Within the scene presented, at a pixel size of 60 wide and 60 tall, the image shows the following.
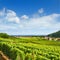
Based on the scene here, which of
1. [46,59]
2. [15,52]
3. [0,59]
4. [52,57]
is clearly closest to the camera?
[46,59]

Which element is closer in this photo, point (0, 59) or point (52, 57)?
point (52, 57)

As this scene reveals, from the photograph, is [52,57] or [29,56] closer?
[52,57]

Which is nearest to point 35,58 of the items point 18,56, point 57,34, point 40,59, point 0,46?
point 40,59

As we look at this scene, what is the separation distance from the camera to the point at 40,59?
2730cm

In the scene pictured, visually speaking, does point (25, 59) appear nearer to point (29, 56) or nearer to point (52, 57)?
point (29, 56)

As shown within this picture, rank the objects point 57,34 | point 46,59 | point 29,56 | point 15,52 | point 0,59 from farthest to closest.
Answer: point 57,34 → point 15,52 → point 0,59 → point 29,56 → point 46,59

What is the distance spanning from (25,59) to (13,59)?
5.94 metres

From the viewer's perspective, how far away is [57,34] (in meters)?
144

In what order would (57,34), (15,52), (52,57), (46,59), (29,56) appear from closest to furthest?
(46,59), (52,57), (29,56), (15,52), (57,34)

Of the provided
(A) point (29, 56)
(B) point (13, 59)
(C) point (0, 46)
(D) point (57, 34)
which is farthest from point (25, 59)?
(D) point (57, 34)

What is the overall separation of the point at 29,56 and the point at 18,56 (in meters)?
5.94

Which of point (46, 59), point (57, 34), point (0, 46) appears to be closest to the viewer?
point (46, 59)

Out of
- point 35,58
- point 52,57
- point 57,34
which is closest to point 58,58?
point 52,57

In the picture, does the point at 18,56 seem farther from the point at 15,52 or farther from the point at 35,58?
the point at 35,58
